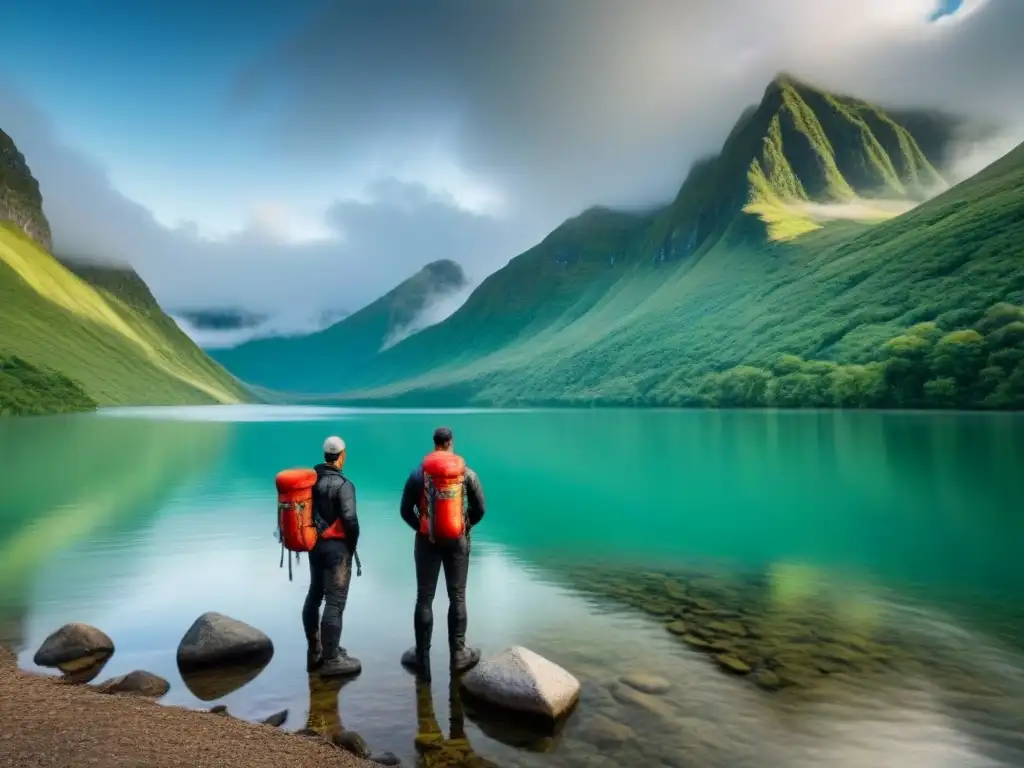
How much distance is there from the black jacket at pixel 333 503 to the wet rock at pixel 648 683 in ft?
19.0

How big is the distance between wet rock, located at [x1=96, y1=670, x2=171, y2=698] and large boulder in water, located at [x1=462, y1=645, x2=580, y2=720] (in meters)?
5.57

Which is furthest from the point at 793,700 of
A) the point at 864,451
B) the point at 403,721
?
the point at 864,451

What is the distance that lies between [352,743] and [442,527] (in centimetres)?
387

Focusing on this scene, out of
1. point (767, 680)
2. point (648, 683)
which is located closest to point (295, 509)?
point (648, 683)

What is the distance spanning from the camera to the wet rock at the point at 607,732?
11477mm

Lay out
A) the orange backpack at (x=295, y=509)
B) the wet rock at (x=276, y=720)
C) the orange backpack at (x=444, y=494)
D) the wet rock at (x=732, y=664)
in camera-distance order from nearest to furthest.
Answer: the wet rock at (x=276, y=720) → the orange backpack at (x=444, y=494) → the orange backpack at (x=295, y=509) → the wet rock at (x=732, y=664)

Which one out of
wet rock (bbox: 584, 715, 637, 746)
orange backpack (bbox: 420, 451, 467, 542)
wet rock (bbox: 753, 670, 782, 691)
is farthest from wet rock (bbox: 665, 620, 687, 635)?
orange backpack (bbox: 420, 451, 467, 542)

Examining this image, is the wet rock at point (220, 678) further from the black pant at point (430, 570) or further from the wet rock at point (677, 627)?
the wet rock at point (677, 627)

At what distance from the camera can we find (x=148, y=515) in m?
37.8

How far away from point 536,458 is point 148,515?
138ft

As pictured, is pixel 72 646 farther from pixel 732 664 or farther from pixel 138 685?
pixel 732 664

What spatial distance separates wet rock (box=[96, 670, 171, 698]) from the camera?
13.2 meters

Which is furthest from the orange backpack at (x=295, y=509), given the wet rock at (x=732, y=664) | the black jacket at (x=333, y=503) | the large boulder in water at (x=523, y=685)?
the wet rock at (x=732, y=664)

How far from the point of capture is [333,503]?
551 inches
